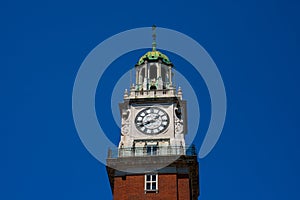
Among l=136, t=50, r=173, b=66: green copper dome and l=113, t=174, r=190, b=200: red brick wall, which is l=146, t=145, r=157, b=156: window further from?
l=136, t=50, r=173, b=66: green copper dome

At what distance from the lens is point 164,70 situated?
7188cm

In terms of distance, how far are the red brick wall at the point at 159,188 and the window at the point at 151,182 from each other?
27cm

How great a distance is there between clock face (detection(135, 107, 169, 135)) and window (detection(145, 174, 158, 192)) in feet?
16.8

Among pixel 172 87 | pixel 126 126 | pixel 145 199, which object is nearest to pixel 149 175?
pixel 145 199

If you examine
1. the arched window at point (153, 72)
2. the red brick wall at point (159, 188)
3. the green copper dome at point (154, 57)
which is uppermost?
the green copper dome at point (154, 57)

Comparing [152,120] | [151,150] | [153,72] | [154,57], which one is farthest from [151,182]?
[154,57]

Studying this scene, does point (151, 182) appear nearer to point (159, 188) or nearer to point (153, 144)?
point (159, 188)

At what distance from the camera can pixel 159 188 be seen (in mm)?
59844

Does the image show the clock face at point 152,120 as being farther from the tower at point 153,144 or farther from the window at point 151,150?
the window at point 151,150

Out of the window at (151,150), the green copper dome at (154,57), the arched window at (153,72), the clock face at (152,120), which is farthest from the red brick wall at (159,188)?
the green copper dome at (154,57)

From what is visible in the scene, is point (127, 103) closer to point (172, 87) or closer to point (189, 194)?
point (172, 87)

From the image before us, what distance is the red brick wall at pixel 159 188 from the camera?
59469mm

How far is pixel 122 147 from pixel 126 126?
3.24m

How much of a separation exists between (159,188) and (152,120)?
27.3ft
